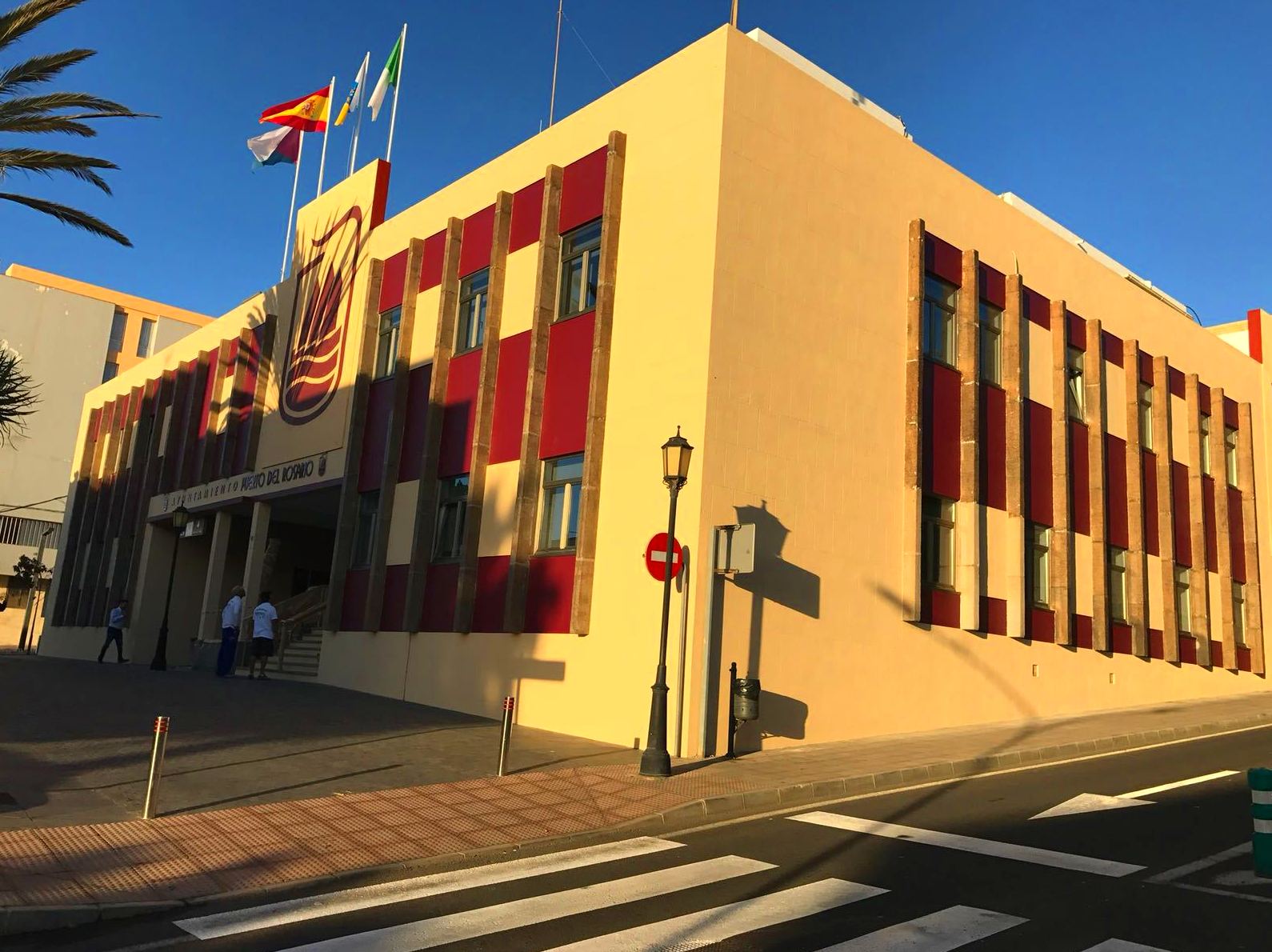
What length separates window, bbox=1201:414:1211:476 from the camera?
26922mm

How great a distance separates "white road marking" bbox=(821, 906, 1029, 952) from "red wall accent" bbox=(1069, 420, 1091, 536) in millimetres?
16579

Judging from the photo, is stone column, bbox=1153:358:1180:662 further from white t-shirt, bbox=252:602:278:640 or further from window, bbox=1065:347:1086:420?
white t-shirt, bbox=252:602:278:640

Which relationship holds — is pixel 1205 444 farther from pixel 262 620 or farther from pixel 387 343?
pixel 262 620

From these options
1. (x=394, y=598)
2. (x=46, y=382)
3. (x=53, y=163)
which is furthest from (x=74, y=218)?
(x=46, y=382)

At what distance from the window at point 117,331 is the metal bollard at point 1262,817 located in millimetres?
79019

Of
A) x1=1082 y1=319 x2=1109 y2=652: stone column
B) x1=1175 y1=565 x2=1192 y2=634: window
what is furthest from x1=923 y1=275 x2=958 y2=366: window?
x1=1175 y1=565 x2=1192 y2=634: window

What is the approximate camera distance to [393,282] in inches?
946

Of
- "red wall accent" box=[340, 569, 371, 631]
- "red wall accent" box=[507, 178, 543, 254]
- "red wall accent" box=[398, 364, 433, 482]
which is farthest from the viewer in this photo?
"red wall accent" box=[340, 569, 371, 631]

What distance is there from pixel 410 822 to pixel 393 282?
16355mm

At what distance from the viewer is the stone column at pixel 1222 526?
84.8ft

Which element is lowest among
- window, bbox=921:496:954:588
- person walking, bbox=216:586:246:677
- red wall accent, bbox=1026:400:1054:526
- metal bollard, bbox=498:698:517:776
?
metal bollard, bbox=498:698:517:776

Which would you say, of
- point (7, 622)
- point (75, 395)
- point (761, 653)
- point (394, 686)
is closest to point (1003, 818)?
point (761, 653)

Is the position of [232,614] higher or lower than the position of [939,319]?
lower

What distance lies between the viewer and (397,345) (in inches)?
905
